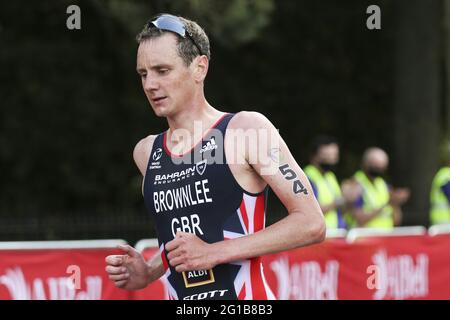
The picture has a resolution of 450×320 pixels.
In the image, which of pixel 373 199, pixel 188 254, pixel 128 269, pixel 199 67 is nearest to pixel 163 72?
pixel 199 67

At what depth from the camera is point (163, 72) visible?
4.68m

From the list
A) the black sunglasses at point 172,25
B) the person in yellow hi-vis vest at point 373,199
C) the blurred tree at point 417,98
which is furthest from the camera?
the blurred tree at point 417,98

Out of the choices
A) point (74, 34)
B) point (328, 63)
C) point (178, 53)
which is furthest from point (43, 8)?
point (178, 53)

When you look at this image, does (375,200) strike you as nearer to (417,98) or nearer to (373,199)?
(373,199)

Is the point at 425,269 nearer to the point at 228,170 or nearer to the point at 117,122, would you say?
the point at 228,170

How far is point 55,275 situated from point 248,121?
14.7 ft

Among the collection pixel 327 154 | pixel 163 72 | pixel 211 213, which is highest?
pixel 163 72

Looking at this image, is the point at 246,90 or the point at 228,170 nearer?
Answer: the point at 228,170

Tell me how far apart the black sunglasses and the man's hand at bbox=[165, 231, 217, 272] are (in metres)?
0.89

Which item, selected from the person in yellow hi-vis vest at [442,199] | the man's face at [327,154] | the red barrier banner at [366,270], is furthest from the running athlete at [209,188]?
the person in yellow hi-vis vest at [442,199]

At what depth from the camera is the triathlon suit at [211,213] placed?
4.64 metres

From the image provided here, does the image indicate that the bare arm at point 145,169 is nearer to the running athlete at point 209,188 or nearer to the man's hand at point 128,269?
the man's hand at point 128,269
